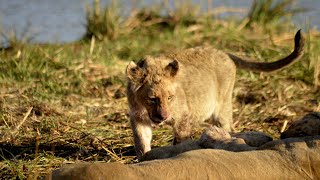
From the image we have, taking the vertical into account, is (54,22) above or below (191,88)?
below

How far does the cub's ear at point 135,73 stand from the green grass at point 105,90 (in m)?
0.61

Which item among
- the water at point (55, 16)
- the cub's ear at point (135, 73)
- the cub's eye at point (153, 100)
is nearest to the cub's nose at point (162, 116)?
the cub's eye at point (153, 100)

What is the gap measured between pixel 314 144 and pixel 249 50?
19.6 ft

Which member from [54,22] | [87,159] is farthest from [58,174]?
[54,22]

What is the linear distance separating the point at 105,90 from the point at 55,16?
5352mm

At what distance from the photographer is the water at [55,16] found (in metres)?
12.9

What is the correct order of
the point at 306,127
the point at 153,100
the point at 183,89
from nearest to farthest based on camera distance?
the point at 306,127 < the point at 153,100 < the point at 183,89

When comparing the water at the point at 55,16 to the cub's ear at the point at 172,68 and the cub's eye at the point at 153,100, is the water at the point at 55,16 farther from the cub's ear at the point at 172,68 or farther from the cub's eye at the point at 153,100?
the cub's eye at the point at 153,100

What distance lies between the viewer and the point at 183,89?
24.0 ft

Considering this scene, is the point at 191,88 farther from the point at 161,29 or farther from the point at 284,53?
the point at 161,29

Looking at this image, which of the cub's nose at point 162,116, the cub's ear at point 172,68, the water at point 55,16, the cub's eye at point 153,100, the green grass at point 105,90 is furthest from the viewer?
the water at point 55,16

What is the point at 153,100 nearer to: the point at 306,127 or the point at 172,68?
the point at 172,68

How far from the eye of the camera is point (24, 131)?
754cm

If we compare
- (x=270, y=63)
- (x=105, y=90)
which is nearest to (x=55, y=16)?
(x=105, y=90)
